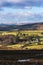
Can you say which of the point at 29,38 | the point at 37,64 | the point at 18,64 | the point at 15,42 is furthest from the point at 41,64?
the point at 29,38

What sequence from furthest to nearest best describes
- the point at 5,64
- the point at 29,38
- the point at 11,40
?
the point at 29,38 < the point at 11,40 < the point at 5,64

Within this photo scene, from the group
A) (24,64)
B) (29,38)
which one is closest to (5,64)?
(24,64)

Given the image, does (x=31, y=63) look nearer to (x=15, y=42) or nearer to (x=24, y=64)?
(x=24, y=64)

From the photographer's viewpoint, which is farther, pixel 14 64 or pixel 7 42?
pixel 7 42

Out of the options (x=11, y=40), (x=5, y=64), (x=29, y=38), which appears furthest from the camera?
(x=29, y=38)

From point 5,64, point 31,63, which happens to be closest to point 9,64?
point 5,64

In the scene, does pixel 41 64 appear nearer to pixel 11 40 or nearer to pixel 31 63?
pixel 31 63

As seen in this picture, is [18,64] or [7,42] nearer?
[18,64]

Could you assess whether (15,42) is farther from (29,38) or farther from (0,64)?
(0,64)
